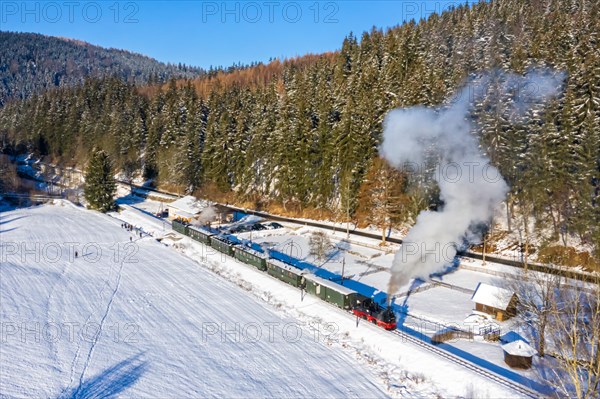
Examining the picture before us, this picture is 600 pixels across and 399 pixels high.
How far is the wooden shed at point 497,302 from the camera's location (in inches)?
1170

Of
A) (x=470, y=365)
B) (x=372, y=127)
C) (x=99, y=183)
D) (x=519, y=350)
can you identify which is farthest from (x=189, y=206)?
(x=519, y=350)

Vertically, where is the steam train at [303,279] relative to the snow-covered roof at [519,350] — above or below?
below

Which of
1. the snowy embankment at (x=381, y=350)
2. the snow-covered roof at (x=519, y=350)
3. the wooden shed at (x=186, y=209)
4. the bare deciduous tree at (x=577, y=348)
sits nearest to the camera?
the bare deciduous tree at (x=577, y=348)

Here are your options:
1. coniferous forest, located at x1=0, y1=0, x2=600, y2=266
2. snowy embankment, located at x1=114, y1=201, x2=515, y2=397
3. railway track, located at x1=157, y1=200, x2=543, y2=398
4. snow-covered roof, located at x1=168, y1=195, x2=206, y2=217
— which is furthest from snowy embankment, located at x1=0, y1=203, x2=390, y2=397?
coniferous forest, located at x1=0, y1=0, x2=600, y2=266

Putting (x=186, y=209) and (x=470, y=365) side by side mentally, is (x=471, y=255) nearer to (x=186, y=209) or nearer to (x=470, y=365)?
(x=470, y=365)

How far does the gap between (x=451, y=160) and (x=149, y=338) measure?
2963 centimetres

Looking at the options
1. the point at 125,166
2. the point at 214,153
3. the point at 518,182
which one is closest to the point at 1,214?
the point at 125,166

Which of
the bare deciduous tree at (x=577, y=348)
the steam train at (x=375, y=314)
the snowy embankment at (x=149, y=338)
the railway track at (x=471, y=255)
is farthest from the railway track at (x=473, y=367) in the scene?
Result: the railway track at (x=471, y=255)

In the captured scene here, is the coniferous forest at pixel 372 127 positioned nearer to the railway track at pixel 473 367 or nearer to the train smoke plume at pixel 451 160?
the train smoke plume at pixel 451 160

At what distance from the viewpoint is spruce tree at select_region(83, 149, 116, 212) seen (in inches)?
2807

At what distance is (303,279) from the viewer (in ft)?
118

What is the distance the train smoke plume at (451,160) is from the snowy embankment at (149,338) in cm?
1025

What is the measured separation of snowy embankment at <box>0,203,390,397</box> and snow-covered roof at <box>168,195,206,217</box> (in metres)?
16.1

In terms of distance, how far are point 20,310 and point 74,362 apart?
11511 mm
